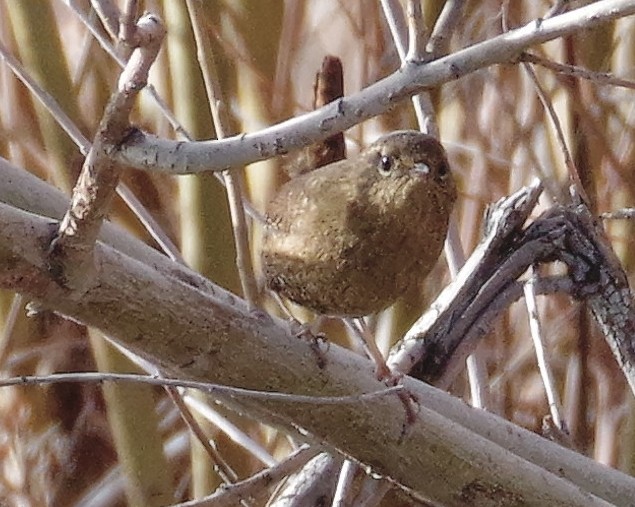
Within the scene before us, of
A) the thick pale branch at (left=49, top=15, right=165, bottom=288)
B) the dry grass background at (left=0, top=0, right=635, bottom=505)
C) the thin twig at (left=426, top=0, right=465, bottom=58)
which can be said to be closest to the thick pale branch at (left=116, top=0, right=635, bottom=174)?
the thick pale branch at (left=49, top=15, right=165, bottom=288)

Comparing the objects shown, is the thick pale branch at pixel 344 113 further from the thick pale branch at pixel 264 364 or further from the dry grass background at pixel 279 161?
the dry grass background at pixel 279 161

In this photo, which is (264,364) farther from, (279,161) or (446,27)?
(279,161)

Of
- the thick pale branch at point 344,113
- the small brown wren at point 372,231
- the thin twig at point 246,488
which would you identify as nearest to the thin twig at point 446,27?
the small brown wren at point 372,231

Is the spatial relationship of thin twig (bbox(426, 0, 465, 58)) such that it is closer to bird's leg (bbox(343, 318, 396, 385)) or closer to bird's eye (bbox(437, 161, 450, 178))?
bird's eye (bbox(437, 161, 450, 178))

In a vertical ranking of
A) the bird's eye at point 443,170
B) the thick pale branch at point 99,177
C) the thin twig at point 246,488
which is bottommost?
the thin twig at point 246,488

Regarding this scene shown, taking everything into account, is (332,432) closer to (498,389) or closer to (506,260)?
(506,260)
